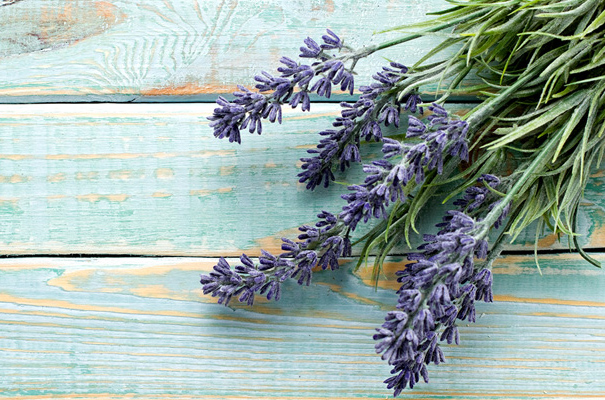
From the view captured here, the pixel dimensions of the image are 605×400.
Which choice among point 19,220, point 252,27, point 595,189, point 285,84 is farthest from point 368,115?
point 19,220

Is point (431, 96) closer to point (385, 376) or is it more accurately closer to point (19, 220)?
point (385, 376)

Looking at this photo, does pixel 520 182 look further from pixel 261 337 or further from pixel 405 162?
pixel 261 337

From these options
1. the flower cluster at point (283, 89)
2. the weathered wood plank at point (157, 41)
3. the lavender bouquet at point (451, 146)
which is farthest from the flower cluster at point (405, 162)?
the weathered wood plank at point (157, 41)

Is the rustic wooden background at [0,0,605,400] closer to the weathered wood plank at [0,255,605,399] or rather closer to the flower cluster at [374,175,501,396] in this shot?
the weathered wood plank at [0,255,605,399]

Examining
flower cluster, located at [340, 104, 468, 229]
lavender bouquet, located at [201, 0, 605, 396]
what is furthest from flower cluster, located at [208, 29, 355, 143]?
flower cluster, located at [340, 104, 468, 229]

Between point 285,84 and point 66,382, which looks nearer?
point 285,84

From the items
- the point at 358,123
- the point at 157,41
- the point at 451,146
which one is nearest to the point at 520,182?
the point at 451,146
